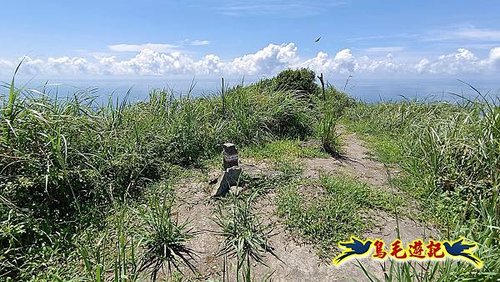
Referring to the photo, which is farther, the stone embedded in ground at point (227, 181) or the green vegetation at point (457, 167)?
the stone embedded in ground at point (227, 181)

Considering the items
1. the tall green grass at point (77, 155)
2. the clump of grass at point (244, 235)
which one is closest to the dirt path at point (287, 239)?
the clump of grass at point (244, 235)

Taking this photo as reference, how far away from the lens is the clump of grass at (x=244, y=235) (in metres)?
2.51

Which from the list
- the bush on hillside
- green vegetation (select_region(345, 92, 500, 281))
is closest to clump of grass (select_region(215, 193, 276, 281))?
green vegetation (select_region(345, 92, 500, 281))

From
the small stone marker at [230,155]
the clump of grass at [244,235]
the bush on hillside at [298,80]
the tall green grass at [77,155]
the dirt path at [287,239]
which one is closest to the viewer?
the dirt path at [287,239]

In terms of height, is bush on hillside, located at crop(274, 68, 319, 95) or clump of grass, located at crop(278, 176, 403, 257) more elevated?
bush on hillside, located at crop(274, 68, 319, 95)

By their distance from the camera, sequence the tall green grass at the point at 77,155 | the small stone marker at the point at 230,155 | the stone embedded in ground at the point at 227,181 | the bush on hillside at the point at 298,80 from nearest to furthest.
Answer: the tall green grass at the point at 77,155 < the stone embedded in ground at the point at 227,181 < the small stone marker at the point at 230,155 < the bush on hillside at the point at 298,80

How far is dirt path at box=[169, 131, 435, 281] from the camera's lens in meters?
2.35

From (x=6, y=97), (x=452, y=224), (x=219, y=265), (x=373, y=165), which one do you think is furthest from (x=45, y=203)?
(x=373, y=165)

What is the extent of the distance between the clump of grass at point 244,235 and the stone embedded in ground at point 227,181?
0.35 m

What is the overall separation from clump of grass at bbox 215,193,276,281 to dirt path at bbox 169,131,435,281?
6 centimetres

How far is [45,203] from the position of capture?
298 centimetres

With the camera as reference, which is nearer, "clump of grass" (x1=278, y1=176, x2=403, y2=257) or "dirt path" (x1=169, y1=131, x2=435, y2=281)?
"dirt path" (x1=169, y1=131, x2=435, y2=281)

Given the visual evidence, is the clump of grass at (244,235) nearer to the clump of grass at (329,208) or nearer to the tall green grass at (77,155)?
the clump of grass at (329,208)

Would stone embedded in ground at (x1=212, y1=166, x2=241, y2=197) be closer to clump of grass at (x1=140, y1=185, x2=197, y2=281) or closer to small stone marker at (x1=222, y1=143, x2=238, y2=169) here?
small stone marker at (x1=222, y1=143, x2=238, y2=169)
